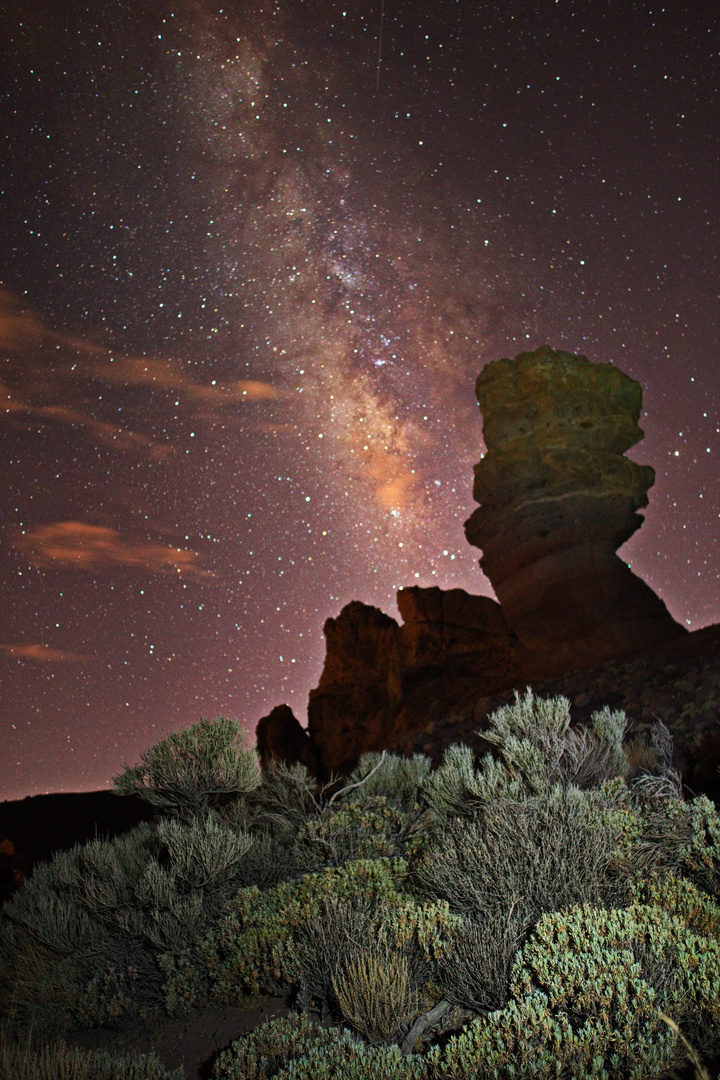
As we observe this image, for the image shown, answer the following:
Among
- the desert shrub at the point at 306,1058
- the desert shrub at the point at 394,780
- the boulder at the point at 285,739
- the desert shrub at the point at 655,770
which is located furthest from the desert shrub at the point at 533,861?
the boulder at the point at 285,739

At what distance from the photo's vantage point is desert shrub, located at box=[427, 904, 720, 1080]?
2967 mm

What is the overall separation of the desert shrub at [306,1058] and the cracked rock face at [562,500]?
16.7 meters

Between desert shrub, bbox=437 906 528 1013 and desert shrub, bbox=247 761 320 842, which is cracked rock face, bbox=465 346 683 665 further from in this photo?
desert shrub, bbox=437 906 528 1013

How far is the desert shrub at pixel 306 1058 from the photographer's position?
3.43 metres

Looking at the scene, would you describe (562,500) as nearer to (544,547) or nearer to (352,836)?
(544,547)

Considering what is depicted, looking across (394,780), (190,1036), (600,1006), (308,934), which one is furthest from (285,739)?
(600,1006)

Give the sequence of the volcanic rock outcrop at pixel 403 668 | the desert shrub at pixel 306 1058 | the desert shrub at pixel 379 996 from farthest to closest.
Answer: the volcanic rock outcrop at pixel 403 668
the desert shrub at pixel 379 996
the desert shrub at pixel 306 1058

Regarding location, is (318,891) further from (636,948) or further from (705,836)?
(705,836)

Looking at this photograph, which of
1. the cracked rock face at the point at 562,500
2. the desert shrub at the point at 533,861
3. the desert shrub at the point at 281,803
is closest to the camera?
the desert shrub at the point at 533,861

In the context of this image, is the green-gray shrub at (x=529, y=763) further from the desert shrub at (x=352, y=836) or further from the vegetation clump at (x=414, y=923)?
the desert shrub at (x=352, y=836)

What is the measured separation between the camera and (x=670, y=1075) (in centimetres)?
302

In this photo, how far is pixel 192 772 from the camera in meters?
8.04

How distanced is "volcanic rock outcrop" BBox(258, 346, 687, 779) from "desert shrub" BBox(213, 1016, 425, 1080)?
15714 mm

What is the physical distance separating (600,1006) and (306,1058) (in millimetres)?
1865
